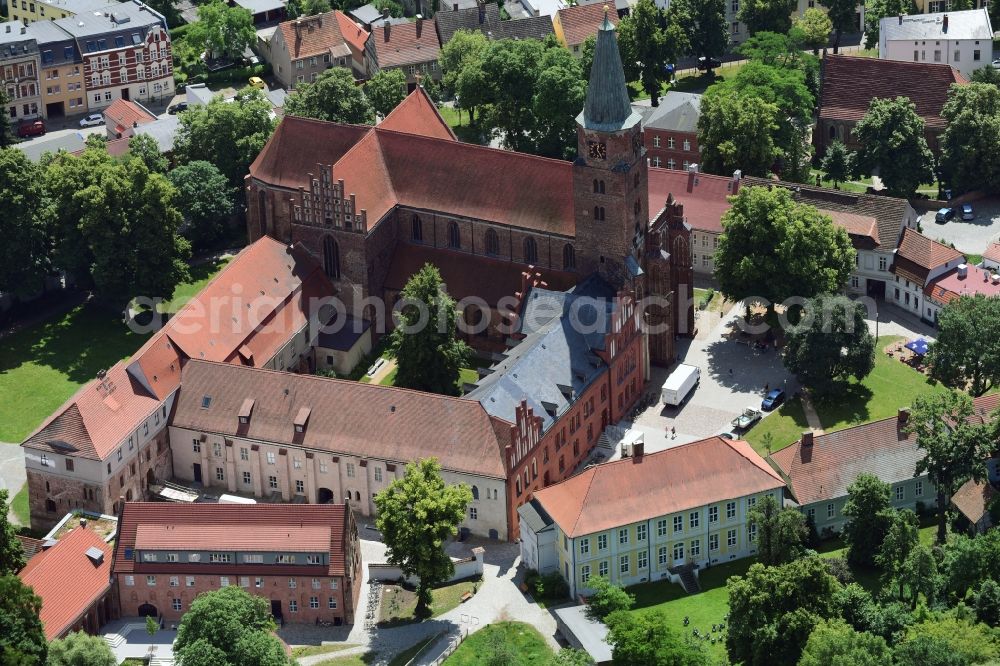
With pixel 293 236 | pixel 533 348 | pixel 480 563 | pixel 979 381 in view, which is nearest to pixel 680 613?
pixel 480 563

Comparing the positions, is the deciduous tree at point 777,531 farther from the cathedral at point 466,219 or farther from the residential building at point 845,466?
the cathedral at point 466,219

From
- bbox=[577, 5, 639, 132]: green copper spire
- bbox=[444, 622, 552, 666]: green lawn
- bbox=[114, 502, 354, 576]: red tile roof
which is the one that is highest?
bbox=[577, 5, 639, 132]: green copper spire

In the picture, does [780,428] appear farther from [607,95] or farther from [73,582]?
[73,582]

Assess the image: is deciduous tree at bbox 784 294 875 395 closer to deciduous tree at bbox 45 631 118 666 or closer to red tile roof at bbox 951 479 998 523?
red tile roof at bbox 951 479 998 523

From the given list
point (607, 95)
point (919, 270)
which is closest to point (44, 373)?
point (607, 95)

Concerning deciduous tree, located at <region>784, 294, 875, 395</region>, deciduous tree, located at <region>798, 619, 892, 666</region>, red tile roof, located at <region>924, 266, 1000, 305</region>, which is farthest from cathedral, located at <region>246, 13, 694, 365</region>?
deciduous tree, located at <region>798, 619, 892, 666</region>
